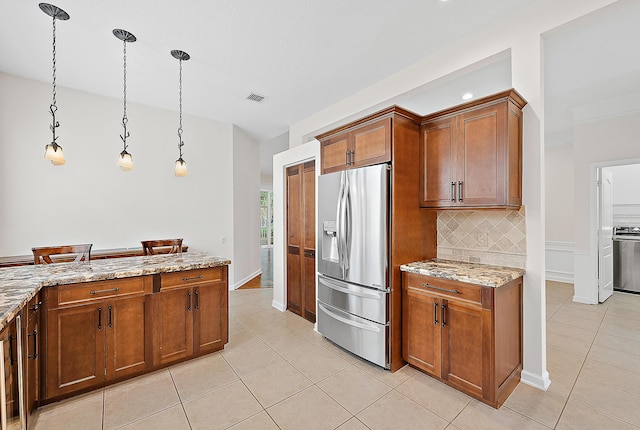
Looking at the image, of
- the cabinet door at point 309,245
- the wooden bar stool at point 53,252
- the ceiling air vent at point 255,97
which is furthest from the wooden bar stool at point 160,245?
the ceiling air vent at point 255,97

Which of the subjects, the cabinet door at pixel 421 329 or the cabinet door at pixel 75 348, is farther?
the cabinet door at pixel 421 329

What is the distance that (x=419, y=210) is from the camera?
277 centimetres

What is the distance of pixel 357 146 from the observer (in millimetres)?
2820

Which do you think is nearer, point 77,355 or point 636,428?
point 636,428

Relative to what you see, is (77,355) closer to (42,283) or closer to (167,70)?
(42,283)

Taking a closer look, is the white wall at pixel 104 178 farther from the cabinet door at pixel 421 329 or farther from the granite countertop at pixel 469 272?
the granite countertop at pixel 469 272

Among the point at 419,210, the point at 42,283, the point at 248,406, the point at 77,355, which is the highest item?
the point at 419,210

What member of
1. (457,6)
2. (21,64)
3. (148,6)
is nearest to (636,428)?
(457,6)

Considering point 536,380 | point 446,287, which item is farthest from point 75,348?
point 536,380

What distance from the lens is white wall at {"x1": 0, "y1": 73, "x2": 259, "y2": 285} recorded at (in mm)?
3449

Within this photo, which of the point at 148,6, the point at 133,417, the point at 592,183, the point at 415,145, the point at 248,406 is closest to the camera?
the point at 133,417

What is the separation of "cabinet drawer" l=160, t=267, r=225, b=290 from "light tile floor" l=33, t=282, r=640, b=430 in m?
0.77

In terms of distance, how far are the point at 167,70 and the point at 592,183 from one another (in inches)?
243

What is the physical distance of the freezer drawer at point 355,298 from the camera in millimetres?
2516
